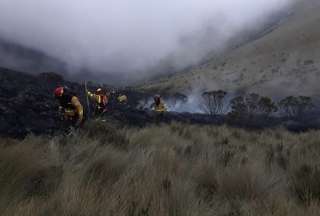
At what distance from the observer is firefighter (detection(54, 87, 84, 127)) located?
9625 mm

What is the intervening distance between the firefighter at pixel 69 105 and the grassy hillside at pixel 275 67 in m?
40.1

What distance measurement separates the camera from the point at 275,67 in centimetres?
6053

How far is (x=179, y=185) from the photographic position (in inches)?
195

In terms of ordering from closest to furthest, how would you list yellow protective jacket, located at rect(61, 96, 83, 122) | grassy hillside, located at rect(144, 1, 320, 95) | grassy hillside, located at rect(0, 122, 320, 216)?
1. grassy hillside, located at rect(0, 122, 320, 216)
2. yellow protective jacket, located at rect(61, 96, 83, 122)
3. grassy hillside, located at rect(144, 1, 320, 95)

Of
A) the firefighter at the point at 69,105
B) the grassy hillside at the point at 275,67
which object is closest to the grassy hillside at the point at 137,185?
the firefighter at the point at 69,105

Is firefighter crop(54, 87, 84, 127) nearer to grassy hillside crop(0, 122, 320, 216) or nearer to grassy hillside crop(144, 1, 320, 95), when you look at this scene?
grassy hillside crop(0, 122, 320, 216)

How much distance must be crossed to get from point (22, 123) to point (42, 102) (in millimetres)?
4556

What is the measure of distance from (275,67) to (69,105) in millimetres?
52689

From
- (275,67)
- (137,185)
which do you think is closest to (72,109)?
(137,185)

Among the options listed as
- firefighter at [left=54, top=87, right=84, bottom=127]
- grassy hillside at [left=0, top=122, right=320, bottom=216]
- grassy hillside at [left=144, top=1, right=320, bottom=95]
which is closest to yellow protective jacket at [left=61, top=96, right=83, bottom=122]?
firefighter at [left=54, top=87, right=84, bottom=127]

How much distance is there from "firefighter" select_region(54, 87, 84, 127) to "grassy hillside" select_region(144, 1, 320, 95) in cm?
4007

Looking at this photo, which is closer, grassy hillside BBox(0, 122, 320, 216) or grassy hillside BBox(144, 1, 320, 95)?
grassy hillside BBox(0, 122, 320, 216)

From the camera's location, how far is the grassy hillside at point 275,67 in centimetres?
5262

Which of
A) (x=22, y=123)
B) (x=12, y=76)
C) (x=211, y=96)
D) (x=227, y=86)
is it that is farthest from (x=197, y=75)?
(x=22, y=123)
